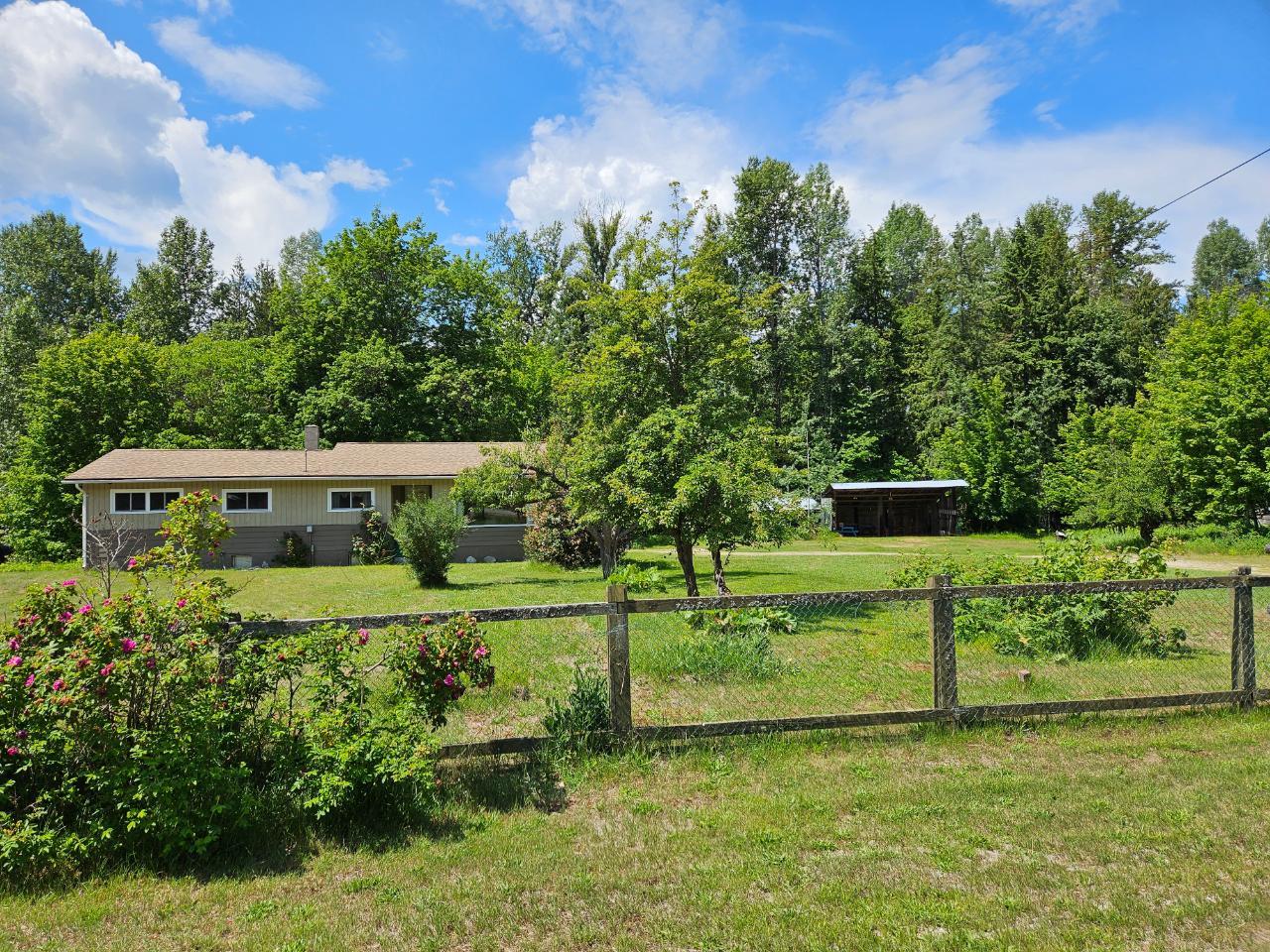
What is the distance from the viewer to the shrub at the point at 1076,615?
830cm

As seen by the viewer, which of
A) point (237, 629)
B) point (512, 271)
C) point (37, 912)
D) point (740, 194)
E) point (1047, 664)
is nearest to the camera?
point (37, 912)

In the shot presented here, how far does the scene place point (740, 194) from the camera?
43688mm

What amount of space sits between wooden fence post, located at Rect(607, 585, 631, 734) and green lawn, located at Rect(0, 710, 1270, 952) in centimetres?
26

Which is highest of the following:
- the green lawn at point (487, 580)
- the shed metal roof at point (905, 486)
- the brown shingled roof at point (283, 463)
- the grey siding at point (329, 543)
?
the brown shingled roof at point (283, 463)

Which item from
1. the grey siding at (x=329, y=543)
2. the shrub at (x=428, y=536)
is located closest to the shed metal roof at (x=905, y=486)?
the grey siding at (x=329, y=543)

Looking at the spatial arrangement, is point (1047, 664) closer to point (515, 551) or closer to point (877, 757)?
point (877, 757)

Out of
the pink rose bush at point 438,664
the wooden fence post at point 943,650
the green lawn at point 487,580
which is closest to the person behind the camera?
the pink rose bush at point 438,664

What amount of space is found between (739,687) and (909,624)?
→ 4.44m

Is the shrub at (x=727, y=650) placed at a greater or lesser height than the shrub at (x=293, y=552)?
greater

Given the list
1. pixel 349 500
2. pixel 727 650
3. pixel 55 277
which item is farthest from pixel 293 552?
pixel 55 277

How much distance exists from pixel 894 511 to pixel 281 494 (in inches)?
1123

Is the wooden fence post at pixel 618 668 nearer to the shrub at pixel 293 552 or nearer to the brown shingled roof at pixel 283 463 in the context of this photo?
the brown shingled roof at pixel 283 463

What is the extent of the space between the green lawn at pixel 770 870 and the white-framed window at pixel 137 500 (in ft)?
80.6

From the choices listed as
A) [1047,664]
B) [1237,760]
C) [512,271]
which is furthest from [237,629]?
[512,271]
